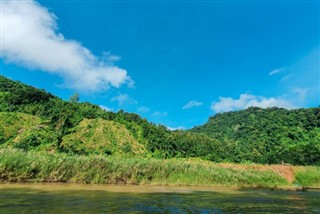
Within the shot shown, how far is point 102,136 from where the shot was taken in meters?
55.4

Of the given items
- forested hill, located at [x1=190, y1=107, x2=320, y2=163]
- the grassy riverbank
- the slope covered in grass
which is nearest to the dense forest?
the slope covered in grass

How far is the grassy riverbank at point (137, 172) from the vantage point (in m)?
21.0

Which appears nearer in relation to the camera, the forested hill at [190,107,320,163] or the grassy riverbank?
the grassy riverbank

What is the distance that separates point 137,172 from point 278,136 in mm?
66490

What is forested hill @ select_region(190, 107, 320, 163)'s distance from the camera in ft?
198

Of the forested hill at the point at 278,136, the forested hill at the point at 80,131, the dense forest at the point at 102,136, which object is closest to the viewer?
the forested hill at the point at 80,131

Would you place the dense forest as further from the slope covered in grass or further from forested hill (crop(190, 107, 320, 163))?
forested hill (crop(190, 107, 320, 163))

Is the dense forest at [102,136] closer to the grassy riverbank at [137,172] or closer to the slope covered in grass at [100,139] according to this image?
the slope covered in grass at [100,139]

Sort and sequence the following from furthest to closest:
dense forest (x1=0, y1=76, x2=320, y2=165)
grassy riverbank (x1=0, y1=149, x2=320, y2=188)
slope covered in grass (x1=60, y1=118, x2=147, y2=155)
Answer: slope covered in grass (x1=60, y1=118, x2=147, y2=155)
dense forest (x1=0, y1=76, x2=320, y2=165)
grassy riverbank (x1=0, y1=149, x2=320, y2=188)

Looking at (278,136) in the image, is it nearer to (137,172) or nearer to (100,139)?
(100,139)

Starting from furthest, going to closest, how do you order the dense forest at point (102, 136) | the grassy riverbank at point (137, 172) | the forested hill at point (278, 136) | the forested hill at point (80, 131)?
1. the forested hill at point (278, 136)
2. the dense forest at point (102, 136)
3. the forested hill at point (80, 131)
4. the grassy riverbank at point (137, 172)

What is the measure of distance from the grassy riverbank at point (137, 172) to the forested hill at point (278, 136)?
80.6ft

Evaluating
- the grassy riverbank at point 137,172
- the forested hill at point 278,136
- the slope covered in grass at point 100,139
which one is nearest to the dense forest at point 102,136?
the slope covered in grass at point 100,139

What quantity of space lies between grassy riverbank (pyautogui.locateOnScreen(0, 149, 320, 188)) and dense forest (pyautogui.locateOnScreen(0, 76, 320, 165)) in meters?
22.5
